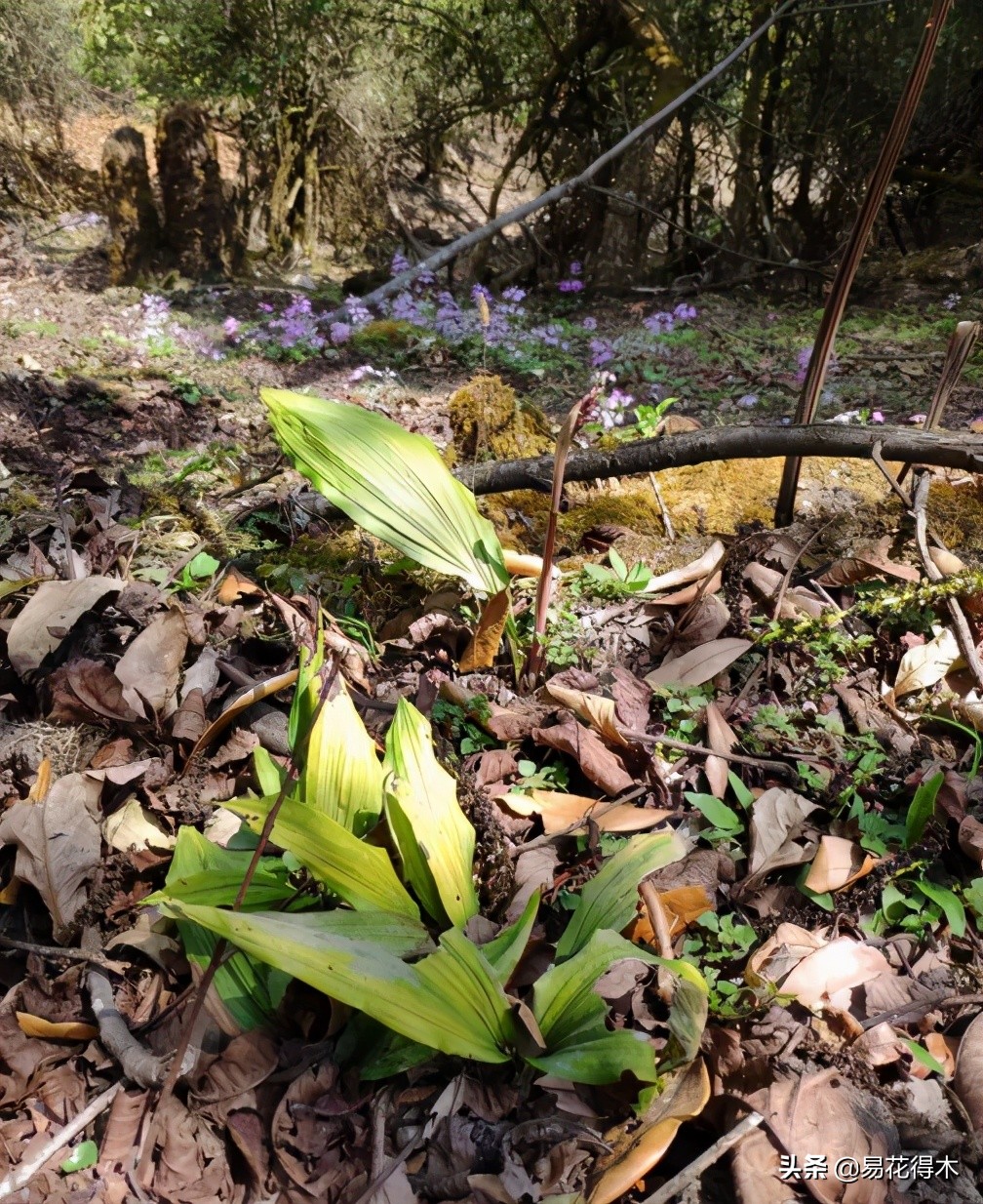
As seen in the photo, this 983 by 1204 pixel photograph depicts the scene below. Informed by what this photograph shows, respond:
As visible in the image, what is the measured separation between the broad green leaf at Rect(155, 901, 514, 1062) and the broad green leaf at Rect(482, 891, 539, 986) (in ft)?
0.15

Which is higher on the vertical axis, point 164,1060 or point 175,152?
point 175,152

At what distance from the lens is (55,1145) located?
102 centimetres

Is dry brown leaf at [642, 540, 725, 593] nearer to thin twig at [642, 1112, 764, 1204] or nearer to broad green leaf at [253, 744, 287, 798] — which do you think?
broad green leaf at [253, 744, 287, 798]

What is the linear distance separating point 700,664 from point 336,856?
2.96 feet

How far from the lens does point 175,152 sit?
5.15 m

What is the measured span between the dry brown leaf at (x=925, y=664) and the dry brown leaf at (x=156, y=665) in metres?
1.52

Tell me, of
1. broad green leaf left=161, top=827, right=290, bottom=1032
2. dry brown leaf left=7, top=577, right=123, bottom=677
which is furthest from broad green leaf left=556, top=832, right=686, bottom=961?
dry brown leaf left=7, top=577, right=123, bottom=677

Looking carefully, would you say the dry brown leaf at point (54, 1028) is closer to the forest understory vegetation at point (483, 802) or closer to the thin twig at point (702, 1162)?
the forest understory vegetation at point (483, 802)

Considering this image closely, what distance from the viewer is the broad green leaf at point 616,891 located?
3.69 ft

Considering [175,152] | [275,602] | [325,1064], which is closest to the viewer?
[325,1064]

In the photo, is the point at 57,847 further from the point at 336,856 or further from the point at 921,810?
the point at 921,810

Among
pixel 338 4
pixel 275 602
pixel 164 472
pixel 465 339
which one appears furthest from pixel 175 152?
pixel 275 602

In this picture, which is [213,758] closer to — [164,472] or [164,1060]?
[164,1060]

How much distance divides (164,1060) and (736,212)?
232 inches
